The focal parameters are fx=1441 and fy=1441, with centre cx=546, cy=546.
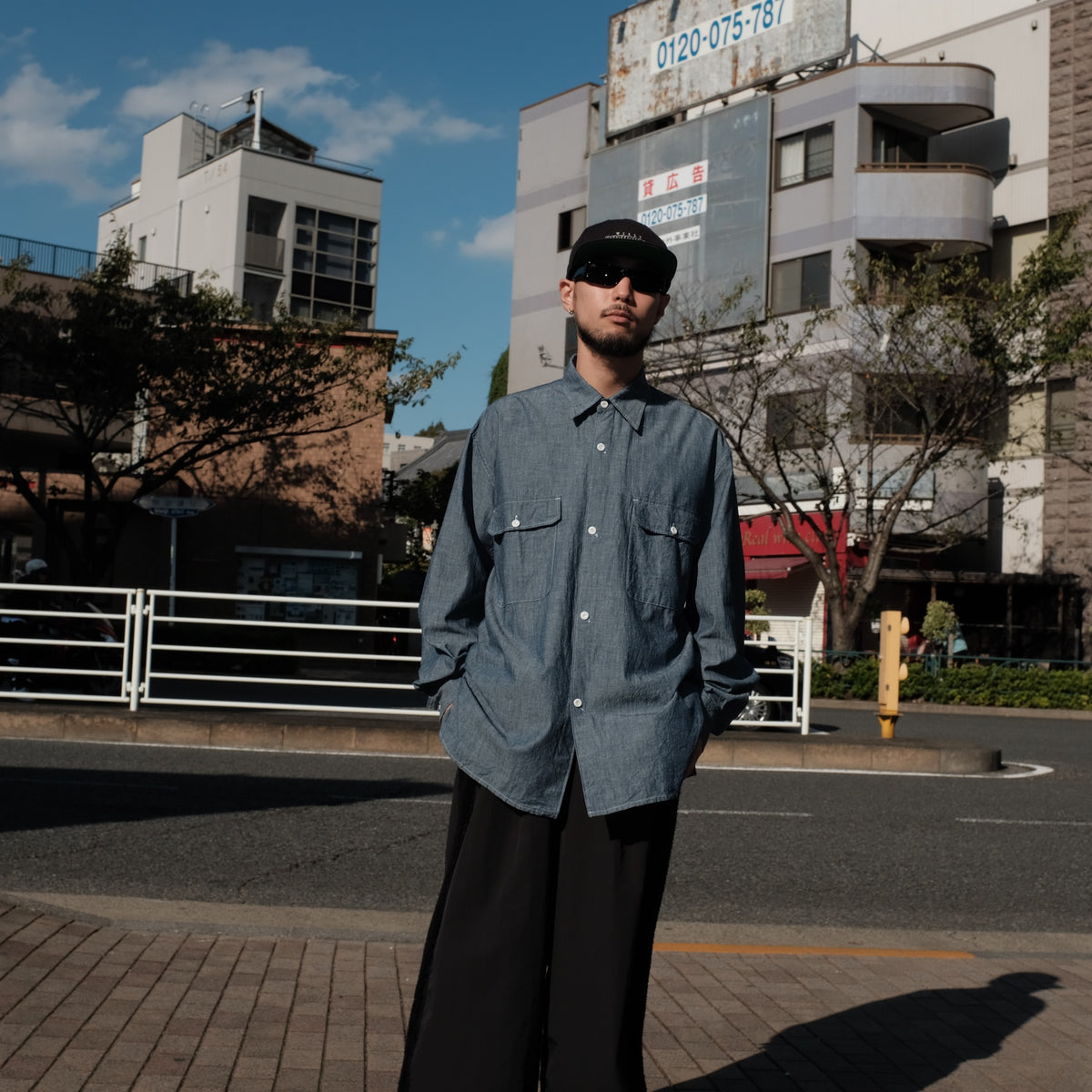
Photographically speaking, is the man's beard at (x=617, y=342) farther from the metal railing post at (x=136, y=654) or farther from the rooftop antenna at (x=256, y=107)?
the rooftop antenna at (x=256, y=107)

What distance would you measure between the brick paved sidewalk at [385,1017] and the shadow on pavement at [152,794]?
289 centimetres

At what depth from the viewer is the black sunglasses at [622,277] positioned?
2.88 metres

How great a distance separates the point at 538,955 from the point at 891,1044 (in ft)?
5.98

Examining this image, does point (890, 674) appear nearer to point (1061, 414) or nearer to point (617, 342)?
point (617, 342)

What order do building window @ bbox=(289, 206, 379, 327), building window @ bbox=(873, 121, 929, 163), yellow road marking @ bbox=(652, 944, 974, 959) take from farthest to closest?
building window @ bbox=(289, 206, 379, 327)
building window @ bbox=(873, 121, 929, 163)
yellow road marking @ bbox=(652, 944, 974, 959)

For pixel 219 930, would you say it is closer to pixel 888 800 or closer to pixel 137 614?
pixel 888 800

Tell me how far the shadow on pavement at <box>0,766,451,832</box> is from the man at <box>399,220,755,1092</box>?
515cm

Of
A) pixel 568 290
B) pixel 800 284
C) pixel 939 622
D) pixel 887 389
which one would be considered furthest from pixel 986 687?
pixel 568 290

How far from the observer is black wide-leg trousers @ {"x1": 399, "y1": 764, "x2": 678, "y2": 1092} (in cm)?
270

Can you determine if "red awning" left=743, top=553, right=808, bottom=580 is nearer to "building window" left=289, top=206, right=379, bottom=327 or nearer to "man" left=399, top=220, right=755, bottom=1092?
"building window" left=289, top=206, right=379, bottom=327

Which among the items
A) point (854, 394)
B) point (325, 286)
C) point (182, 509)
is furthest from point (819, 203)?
point (325, 286)

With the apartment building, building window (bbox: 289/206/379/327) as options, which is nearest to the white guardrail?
the apartment building

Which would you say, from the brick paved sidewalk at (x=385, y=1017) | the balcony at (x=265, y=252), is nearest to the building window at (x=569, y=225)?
the balcony at (x=265, y=252)

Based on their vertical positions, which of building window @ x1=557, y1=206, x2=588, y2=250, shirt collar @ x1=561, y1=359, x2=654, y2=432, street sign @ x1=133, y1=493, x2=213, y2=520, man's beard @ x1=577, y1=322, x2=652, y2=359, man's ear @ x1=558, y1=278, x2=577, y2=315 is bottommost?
shirt collar @ x1=561, y1=359, x2=654, y2=432
